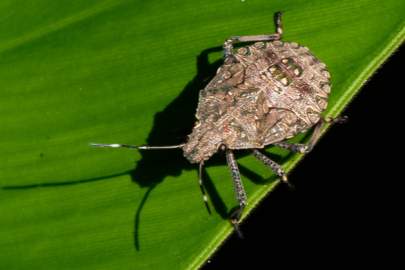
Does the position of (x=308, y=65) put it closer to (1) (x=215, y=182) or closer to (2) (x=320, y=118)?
(2) (x=320, y=118)

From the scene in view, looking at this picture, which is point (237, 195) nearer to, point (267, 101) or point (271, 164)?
point (271, 164)

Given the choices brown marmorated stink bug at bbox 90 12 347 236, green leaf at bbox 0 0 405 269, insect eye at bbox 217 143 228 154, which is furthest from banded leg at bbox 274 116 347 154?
insect eye at bbox 217 143 228 154

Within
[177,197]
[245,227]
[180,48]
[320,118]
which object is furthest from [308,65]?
[245,227]

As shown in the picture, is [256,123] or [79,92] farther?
[79,92]

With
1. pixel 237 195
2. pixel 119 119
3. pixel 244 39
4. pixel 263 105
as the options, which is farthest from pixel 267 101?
pixel 119 119

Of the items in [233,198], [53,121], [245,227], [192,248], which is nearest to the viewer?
[192,248]

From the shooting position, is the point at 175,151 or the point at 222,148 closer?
the point at 222,148
